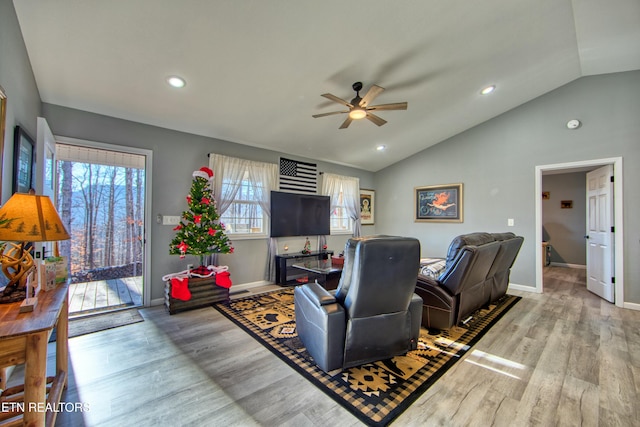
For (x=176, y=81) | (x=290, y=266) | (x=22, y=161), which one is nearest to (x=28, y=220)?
(x=22, y=161)

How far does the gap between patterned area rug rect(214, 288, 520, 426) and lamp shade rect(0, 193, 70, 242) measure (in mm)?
1868

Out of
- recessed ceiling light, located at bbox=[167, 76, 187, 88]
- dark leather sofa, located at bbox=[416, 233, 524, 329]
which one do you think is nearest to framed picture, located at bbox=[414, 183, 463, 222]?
dark leather sofa, located at bbox=[416, 233, 524, 329]

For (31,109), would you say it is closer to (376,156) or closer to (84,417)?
(84,417)

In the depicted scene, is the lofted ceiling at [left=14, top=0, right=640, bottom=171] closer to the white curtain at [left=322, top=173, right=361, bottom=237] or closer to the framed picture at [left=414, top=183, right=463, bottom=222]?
the white curtain at [left=322, top=173, right=361, bottom=237]

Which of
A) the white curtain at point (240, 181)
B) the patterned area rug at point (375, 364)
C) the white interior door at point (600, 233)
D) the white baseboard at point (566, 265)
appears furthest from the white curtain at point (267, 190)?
the white baseboard at point (566, 265)

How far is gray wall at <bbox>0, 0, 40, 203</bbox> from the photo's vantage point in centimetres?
178

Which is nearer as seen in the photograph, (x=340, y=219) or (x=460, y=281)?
(x=460, y=281)

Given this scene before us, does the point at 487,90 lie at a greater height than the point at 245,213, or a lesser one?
greater

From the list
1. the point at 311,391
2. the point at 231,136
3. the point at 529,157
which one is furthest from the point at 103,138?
the point at 529,157

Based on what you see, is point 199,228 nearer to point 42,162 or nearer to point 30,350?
point 42,162

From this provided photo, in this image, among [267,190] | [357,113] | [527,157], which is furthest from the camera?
[267,190]

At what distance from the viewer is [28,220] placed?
1392mm

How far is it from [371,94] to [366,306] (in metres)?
2.25

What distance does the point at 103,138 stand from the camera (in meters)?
3.24
